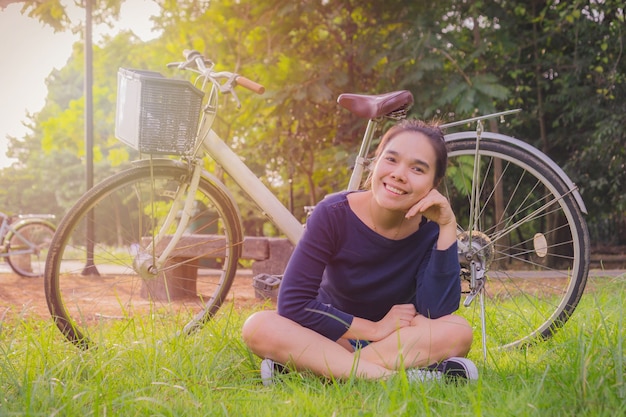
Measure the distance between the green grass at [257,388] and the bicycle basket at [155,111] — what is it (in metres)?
0.84

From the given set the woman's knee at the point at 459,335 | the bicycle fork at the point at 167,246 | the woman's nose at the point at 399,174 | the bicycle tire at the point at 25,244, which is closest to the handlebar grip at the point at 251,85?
the bicycle fork at the point at 167,246

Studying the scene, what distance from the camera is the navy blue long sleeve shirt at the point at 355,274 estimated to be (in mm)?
2264

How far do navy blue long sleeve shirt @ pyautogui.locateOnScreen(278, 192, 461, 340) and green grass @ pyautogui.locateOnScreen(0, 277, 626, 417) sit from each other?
239 millimetres

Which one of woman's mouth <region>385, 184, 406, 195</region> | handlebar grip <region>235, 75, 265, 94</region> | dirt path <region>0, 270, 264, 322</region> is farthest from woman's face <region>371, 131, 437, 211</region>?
dirt path <region>0, 270, 264, 322</region>

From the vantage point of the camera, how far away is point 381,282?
2.40 metres

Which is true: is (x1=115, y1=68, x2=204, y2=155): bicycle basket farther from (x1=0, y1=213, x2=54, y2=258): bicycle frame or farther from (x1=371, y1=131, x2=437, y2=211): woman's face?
(x1=0, y1=213, x2=54, y2=258): bicycle frame

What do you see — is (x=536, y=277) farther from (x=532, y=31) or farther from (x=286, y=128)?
(x=532, y=31)

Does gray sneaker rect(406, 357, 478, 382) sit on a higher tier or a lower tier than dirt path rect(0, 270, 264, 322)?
higher

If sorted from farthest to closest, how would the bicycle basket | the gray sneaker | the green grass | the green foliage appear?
the green foliage
the bicycle basket
the gray sneaker
the green grass

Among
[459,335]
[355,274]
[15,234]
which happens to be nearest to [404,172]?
[355,274]

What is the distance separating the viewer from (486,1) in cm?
700

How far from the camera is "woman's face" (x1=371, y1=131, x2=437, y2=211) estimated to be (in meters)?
2.26

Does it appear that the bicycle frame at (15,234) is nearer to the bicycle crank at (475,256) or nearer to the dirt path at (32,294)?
the dirt path at (32,294)

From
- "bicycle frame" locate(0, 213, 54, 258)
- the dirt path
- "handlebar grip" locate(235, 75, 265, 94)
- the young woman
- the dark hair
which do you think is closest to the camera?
the young woman
